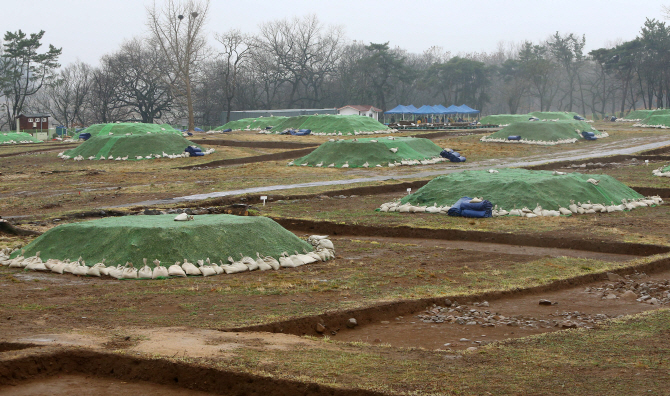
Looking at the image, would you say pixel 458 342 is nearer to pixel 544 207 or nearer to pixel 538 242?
pixel 538 242

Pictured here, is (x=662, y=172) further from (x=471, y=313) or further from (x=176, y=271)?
(x=176, y=271)

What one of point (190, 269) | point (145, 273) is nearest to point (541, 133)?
point (190, 269)

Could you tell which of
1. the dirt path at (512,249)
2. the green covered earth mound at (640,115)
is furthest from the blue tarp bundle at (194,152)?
the green covered earth mound at (640,115)

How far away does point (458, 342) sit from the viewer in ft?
29.5

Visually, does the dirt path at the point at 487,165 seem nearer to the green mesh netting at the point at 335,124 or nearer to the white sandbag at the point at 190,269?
the white sandbag at the point at 190,269

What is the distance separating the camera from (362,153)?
37750 millimetres

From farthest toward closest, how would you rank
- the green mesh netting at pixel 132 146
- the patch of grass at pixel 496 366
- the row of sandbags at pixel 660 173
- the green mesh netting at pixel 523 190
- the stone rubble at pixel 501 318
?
the green mesh netting at pixel 132 146
the row of sandbags at pixel 660 173
the green mesh netting at pixel 523 190
the stone rubble at pixel 501 318
the patch of grass at pixel 496 366

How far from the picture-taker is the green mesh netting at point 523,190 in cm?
2103

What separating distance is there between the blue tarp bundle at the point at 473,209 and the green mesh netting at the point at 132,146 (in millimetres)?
27117

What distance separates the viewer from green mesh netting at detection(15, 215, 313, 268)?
513 inches

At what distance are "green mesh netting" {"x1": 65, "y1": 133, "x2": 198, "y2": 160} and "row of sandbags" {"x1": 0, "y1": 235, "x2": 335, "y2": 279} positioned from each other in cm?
3017

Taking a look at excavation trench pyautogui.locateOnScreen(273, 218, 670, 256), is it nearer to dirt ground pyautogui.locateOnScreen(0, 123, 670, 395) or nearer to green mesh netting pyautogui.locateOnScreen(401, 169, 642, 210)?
dirt ground pyautogui.locateOnScreen(0, 123, 670, 395)

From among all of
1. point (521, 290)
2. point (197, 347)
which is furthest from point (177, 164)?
point (197, 347)

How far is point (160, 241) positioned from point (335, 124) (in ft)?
161
